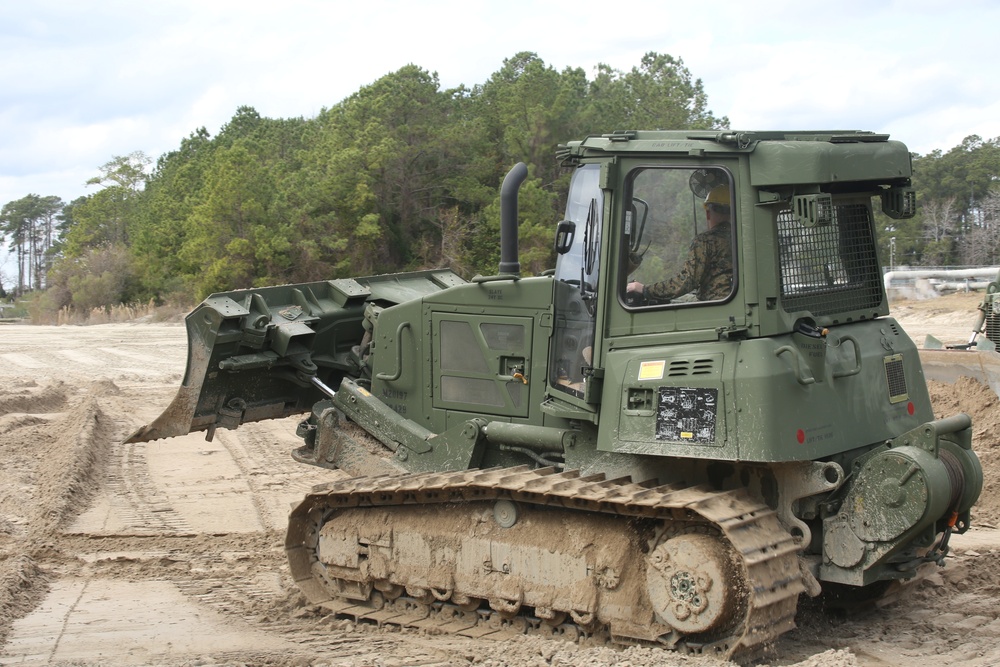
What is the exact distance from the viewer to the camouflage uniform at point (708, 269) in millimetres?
5859

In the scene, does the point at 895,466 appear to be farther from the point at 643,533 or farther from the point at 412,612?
the point at 412,612

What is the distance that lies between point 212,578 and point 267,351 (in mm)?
1710

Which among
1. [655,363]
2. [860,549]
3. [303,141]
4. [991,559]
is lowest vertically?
[991,559]

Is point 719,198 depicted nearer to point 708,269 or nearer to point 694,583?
point 708,269

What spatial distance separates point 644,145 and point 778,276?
3.39 feet

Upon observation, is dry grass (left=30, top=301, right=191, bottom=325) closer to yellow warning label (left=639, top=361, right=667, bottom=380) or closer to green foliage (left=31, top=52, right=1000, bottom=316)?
green foliage (left=31, top=52, right=1000, bottom=316)

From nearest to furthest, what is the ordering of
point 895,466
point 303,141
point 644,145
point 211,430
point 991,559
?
point 895,466 → point 644,145 → point 991,559 → point 211,430 → point 303,141

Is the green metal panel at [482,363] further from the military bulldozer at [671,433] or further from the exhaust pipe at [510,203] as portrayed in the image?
the exhaust pipe at [510,203]

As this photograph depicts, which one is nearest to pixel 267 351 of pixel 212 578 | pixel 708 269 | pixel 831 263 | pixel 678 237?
pixel 212 578

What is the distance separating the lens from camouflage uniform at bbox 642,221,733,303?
5859mm

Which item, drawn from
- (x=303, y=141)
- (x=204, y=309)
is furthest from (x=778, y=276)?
(x=303, y=141)

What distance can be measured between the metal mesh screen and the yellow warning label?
28.9 inches

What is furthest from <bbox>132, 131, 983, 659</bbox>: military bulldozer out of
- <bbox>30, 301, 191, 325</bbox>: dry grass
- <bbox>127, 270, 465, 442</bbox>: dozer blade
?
<bbox>30, 301, 191, 325</bbox>: dry grass

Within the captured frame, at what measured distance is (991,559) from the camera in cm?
770
